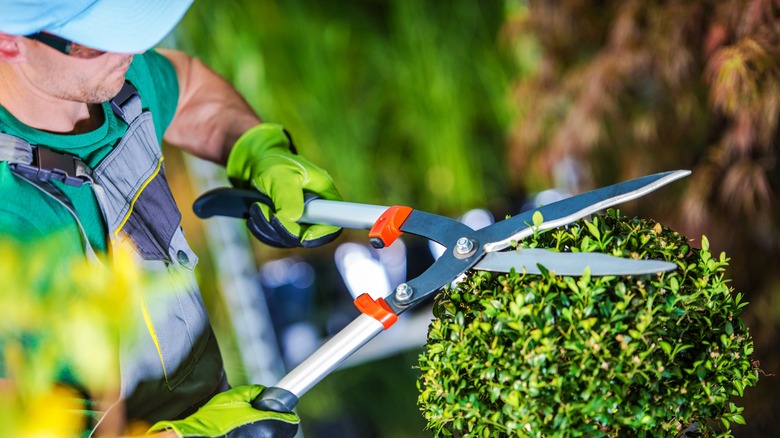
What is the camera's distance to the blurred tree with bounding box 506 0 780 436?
170 centimetres

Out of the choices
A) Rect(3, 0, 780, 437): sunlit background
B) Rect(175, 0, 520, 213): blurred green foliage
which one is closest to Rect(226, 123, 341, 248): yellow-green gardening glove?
Rect(3, 0, 780, 437): sunlit background

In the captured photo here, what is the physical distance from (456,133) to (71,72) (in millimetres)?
1827

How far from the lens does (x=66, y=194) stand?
0.86 m

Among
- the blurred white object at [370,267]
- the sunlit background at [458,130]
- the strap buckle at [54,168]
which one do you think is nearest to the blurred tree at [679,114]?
the sunlit background at [458,130]

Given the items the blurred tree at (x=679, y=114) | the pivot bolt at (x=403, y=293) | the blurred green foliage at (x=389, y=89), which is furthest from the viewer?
the blurred green foliage at (x=389, y=89)

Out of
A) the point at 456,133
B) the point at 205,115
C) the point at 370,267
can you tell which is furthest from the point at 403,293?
the point at 456,133

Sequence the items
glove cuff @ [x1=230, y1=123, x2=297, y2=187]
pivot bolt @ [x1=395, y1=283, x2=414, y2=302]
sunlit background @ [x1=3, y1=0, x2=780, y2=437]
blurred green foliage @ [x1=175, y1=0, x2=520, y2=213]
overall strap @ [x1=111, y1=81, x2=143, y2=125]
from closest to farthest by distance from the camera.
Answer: pivot bolt @ [x1=395, y1=283, x2=414, y2=302], overall strap @ [x1=111, y1=81, x2=143, y2=125], glove cuff @ [x1=230, y1=123, x2=297, y2=187], sunlit background @ [x1=3, y1=0, x2=780, y2=437], blurred green foliage @ [x1=175, y1=0, x2=520, y2=213]

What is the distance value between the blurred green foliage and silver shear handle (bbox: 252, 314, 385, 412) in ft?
5.44

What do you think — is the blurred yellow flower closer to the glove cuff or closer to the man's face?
the man's face

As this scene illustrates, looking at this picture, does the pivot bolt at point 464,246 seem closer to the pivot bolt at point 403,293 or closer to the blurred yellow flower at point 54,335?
the pivot bolt at point 403,293

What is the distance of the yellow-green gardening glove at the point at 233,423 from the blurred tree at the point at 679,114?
126 centimetres

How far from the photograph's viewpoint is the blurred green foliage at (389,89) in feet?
8.00

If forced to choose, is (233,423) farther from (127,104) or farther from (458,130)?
(458,130)

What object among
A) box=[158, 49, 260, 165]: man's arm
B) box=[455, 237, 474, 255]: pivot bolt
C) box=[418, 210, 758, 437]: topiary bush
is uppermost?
box=[158, 49, 260, 165]: man's arm
